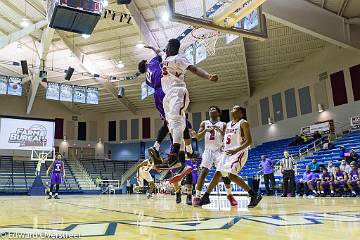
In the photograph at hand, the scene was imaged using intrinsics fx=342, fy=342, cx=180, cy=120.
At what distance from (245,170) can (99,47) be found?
11134mm

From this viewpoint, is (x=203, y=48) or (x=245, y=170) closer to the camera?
(x=203, y=48)

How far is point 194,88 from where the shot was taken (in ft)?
84.5

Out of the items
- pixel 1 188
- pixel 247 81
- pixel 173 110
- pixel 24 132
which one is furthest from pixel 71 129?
pixel 173 110

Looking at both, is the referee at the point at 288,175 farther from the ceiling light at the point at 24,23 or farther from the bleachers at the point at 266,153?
the ceiling light at the point at 24,23

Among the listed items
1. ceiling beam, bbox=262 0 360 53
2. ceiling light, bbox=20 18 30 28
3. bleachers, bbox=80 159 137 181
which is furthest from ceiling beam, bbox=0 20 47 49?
bleachers, bbox=80 159 137 181

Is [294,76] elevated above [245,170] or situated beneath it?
elevated above

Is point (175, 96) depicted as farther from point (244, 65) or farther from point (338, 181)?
point (244, 65)

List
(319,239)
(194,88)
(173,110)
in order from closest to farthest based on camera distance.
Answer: (319,239) < (173,110) < (194,88)

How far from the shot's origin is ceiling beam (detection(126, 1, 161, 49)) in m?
15.5

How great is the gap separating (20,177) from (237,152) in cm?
2250

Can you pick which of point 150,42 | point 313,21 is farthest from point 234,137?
point 150,42

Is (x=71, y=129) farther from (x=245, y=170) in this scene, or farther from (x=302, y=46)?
(x=302, y=46)

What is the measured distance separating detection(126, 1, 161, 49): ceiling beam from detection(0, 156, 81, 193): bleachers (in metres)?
11.7

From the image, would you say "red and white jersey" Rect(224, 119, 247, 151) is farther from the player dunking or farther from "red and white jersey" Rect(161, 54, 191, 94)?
"red and white jersey" Rect(161, 54, 191, 94)
